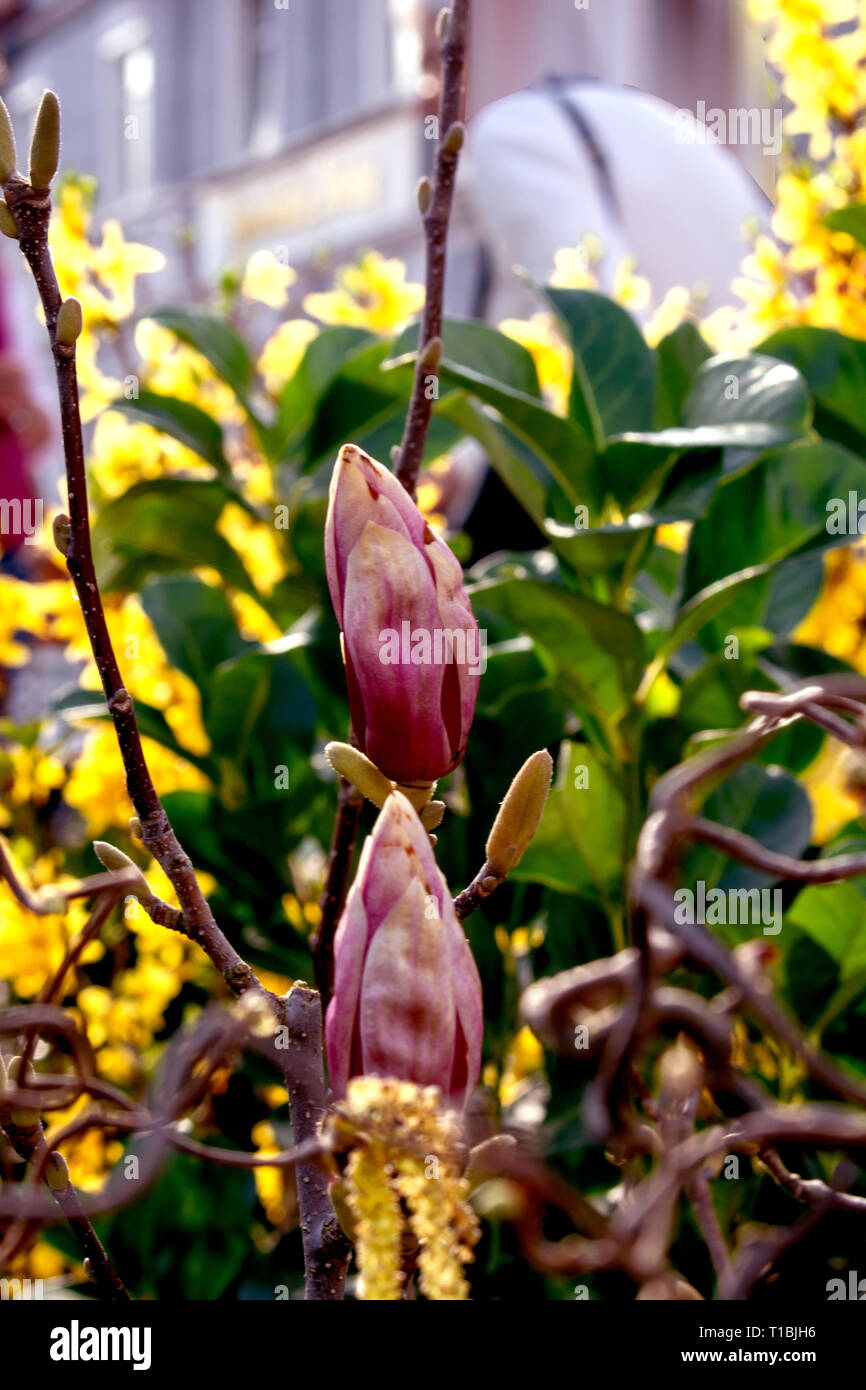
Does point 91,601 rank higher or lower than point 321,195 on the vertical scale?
lower

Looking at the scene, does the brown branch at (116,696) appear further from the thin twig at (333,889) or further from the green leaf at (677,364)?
the green leaf at (677,364)

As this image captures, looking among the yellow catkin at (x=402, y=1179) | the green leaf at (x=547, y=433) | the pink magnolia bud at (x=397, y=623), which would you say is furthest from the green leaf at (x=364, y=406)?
the yellow catkin at (x=402, y=1179)

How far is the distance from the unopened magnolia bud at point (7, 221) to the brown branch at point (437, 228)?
4.6 inches

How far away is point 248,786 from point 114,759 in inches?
6.0

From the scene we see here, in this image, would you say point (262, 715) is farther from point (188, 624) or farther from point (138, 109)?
point (138, 109)

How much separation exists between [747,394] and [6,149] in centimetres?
28

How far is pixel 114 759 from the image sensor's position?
790 millimetres

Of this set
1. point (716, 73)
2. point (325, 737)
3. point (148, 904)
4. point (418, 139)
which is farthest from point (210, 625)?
point (418, 139)

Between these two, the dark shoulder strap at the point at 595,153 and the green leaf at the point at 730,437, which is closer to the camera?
the green leaf at the point at 730,437

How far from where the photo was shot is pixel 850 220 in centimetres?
62

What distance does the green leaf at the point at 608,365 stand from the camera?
56cm

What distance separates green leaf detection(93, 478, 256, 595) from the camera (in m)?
0.64

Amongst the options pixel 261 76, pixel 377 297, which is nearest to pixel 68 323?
pixel 377 297

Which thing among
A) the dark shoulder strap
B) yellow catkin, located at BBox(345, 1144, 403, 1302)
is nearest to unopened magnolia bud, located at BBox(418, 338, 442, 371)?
yellow catkin, located at BBox(345, 1144, 403, 1302)
